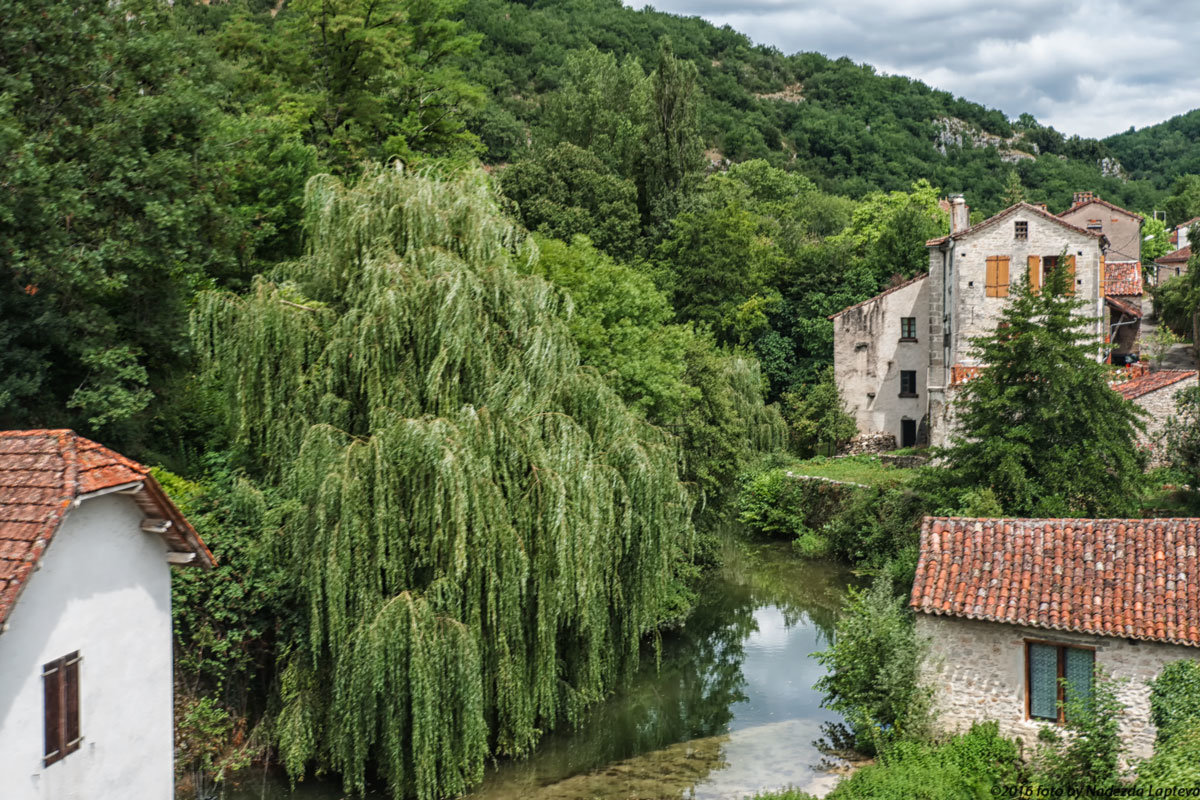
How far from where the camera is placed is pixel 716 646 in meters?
23.1

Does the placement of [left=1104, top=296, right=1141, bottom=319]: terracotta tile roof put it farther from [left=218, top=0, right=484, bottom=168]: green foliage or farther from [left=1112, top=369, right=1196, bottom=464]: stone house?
[left=218, top=0, right=484, bottom=168]: green foliage

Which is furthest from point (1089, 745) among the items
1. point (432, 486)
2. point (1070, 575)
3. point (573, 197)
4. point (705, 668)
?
point (573, 197)

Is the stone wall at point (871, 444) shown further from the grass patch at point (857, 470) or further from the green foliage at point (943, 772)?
the green foliage at point (943, 772)

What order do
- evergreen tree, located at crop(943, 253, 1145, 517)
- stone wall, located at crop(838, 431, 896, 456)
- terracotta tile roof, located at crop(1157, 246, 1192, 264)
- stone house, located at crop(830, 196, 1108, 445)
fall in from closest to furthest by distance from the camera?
1. evergreen tree, located at crop(943, 253, 1145, 517)
2. stone house, located at crop(830, 196, 1108, 445)
3. stone wall, located at crop(838, 431, 896, 456)
4. terracotta tile roof, located at crop(1157, 246, 1192, 264)

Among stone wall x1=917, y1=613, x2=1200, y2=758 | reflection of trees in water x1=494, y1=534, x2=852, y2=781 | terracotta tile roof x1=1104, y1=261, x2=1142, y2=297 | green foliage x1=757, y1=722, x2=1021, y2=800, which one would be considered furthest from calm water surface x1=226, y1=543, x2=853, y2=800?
terracotta tile roof x1=1104, y1=261, x2=1142, y2=297

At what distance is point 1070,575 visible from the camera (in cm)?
1404

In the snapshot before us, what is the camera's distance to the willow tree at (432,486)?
43.8 feet

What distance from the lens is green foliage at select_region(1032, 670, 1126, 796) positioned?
487 inches

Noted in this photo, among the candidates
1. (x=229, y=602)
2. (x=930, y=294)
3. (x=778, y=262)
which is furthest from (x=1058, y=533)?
(x=778, y=262)

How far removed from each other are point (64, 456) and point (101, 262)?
6695 millimetres

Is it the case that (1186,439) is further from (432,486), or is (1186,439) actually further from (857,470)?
(432,486)

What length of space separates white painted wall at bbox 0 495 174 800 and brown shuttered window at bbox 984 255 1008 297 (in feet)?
101

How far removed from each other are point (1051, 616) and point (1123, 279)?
137 feet

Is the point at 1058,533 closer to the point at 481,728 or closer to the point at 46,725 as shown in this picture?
the point at 481,728
